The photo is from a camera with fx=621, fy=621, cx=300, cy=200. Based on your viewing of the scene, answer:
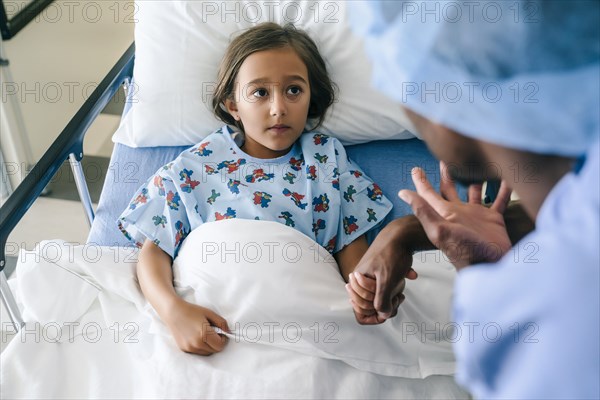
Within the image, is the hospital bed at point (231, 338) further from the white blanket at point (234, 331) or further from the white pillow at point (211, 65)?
the white pillow at point (211, 65)

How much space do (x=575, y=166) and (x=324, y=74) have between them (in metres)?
1.05

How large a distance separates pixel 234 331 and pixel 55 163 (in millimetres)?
600

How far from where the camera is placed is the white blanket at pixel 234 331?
110cm

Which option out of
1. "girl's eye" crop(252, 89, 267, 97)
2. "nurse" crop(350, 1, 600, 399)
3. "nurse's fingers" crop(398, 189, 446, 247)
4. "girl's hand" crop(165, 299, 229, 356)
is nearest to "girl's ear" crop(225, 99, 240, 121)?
"girl's eye" crop(252, 89, 267, 97)

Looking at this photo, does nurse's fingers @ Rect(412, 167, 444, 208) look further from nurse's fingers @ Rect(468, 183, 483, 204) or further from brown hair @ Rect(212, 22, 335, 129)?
brown hair @ Rect(212, 22, 335, 129)

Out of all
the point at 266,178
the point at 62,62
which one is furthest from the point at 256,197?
the point at 62,62

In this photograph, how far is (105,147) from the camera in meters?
2.45

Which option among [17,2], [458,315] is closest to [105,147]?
[17,2]

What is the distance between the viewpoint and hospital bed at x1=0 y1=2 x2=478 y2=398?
1.10 m

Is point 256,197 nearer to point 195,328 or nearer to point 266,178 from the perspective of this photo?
point 266,178

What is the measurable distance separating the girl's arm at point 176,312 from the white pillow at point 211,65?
0.44 m

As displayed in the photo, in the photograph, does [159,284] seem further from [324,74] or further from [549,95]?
[549,95]

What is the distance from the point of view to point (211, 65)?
5.16 feet

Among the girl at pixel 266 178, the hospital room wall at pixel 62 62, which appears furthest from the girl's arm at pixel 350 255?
the hospital room wall at pixel 62 62
